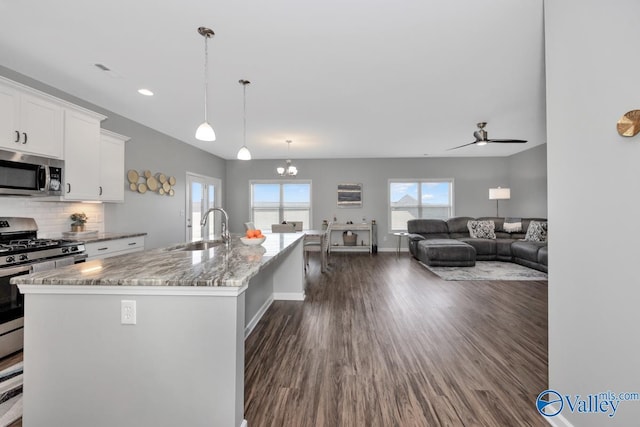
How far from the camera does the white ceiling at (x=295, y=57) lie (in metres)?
2.05

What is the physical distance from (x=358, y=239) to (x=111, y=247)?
588cm

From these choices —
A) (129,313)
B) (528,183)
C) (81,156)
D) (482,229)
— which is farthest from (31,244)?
(528,183)

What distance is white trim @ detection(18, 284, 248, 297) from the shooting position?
134cm

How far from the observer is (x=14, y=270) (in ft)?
7.57

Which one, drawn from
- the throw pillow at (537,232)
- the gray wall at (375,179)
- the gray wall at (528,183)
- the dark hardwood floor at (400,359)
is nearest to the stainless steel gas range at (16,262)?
the dark hardwood floor at (400,359)

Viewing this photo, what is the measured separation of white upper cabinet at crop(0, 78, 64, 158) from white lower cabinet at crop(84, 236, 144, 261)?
41.5 inches

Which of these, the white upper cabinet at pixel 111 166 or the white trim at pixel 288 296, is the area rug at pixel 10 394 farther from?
the white trim at pixel 288 296

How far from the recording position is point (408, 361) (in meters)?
2.21

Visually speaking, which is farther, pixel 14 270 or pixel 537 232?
pixel 537 232

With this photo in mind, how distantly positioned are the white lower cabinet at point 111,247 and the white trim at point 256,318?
6.45ft

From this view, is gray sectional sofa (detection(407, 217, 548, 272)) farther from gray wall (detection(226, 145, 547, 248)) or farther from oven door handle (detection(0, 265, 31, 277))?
oven door handle (detection(0, 265, 31, 277))

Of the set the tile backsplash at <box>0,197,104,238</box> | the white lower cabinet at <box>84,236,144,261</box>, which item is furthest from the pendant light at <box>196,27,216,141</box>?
the tile backsplash at <box>0,197,104,238</box>

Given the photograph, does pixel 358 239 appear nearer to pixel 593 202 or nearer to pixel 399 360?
pixel 399 360

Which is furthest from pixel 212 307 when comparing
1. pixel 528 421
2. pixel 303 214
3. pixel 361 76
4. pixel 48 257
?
pixel 303 214
